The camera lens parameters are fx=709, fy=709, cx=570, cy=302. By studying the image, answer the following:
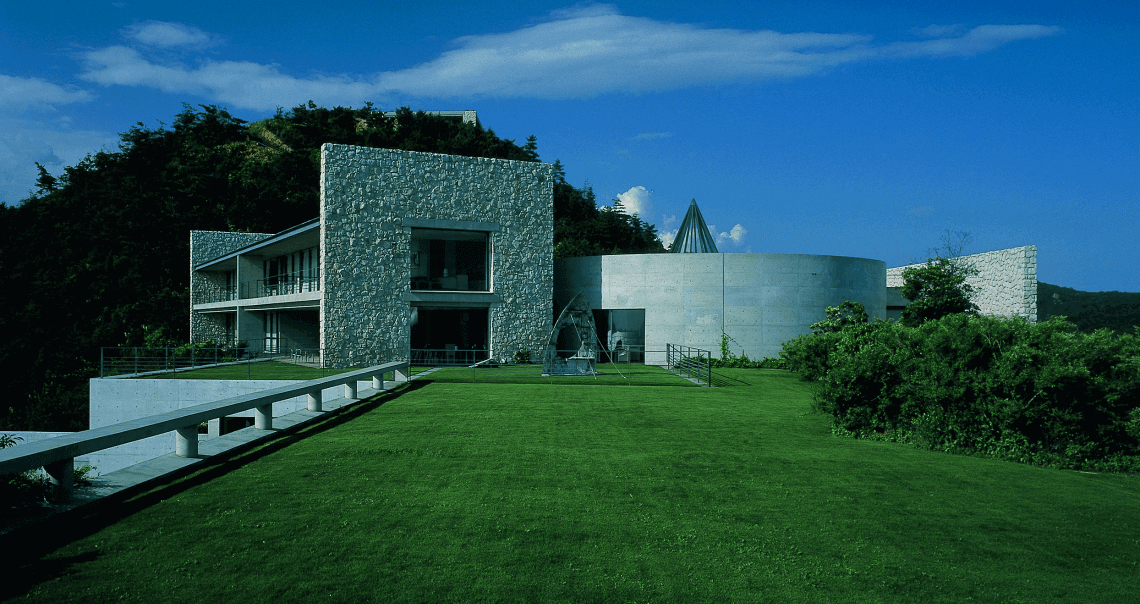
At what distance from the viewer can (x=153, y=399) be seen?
23109 mm

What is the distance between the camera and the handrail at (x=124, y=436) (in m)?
5.27

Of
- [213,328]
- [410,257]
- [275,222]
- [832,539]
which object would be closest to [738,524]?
[832,539]

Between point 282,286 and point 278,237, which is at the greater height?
point 278,237

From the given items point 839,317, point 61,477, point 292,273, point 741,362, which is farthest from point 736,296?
point 61,477

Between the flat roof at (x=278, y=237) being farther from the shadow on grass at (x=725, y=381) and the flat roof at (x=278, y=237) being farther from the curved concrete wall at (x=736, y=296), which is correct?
the shadow on grass at (x=725, y=381)

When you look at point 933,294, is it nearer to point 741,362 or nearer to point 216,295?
point 741,362

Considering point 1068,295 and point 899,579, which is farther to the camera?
point 1068,295

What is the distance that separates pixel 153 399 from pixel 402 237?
11.0 metres

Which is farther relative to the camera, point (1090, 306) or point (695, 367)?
point (1090, 306)

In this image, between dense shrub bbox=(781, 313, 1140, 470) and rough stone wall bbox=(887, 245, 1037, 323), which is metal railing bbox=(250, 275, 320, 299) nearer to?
dense shrub bbox=(781, 313, 1140, 470)

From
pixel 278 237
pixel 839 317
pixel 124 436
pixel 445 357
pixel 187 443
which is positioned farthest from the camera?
pixel 278 237

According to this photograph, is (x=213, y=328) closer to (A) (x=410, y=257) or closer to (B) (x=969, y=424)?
(A) (x=410, y=257)

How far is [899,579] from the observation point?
4.84 meters

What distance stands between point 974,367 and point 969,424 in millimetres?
809
